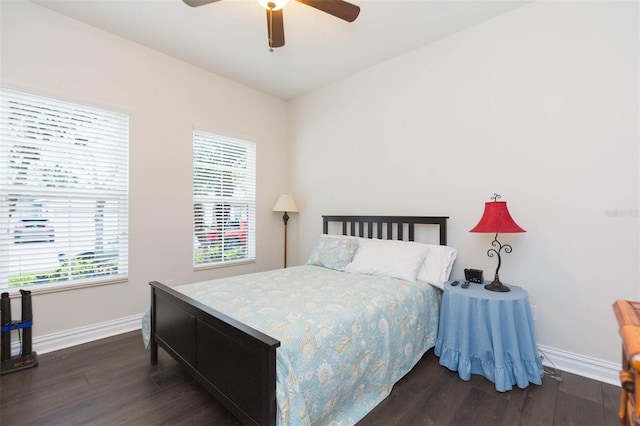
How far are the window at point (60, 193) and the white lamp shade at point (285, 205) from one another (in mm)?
1779

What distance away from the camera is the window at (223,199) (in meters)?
3.50

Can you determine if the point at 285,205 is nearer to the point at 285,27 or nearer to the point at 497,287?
the point at 285,27

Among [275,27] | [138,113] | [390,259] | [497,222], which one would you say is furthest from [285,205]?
[497,222]

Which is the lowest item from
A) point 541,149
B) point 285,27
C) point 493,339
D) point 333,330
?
point 493,339

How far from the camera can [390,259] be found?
8.80 ft

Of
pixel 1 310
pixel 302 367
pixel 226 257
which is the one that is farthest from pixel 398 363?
pixel 1 310

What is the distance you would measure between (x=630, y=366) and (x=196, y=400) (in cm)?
208

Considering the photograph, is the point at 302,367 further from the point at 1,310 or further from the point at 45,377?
the point at 1,310

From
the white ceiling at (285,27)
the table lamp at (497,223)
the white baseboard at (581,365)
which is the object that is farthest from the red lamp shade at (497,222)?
the white ceiling at (285,27)

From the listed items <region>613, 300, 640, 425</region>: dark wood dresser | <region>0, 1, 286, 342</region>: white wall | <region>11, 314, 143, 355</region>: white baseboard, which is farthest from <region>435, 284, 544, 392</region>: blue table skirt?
<region>11, 314, 143, 355</region>: white baseboard

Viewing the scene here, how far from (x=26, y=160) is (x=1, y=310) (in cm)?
119

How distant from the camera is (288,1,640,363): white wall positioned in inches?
81.2

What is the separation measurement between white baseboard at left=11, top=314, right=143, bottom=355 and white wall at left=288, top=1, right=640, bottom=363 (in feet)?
9.61

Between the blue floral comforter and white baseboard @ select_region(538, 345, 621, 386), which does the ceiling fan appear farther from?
white baseboard @ select_region(538, 345, 621, 386)
